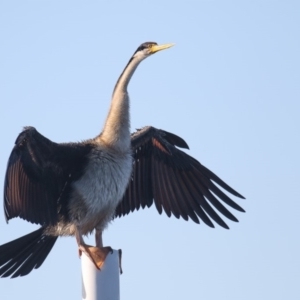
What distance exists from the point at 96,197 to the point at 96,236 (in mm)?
559

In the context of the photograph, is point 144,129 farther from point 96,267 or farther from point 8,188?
point 96,267

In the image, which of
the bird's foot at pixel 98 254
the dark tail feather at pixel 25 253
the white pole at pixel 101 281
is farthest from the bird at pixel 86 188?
the white pole at pixel 101 281

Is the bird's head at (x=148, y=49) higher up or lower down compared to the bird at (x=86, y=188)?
higher up

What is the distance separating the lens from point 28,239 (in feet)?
34.3

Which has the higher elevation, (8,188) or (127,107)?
(127,107)

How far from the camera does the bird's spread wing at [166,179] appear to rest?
1191 cm

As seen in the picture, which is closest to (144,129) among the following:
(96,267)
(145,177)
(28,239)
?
(145,177)

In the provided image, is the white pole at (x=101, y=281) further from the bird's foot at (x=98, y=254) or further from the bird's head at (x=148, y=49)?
the bird's head at (x=148, y=49)

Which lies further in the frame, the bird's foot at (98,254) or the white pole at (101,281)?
the bird's foot at (98,254)

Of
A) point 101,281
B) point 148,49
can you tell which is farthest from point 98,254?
point 148,49

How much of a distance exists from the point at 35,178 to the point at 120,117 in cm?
127

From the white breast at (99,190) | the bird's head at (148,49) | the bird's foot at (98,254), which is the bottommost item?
the bird's foot at (98,254)

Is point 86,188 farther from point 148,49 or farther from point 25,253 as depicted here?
point 148,49

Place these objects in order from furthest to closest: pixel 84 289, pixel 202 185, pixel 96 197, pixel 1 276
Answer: pixel 202 185
pixel 96 197
pixel 1 276
pixel 84 289
